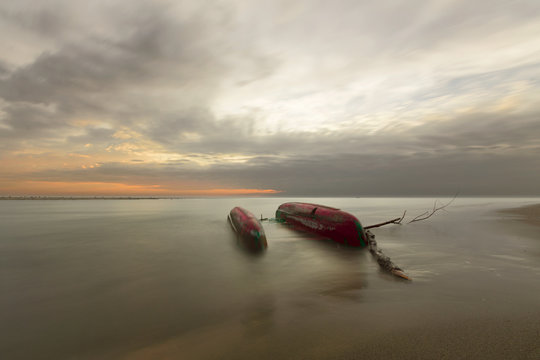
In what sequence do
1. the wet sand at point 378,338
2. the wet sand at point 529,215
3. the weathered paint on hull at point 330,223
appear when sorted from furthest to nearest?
the wet sand at point 529,215 < the weathered paint on hull at point 330,223 < the wet sand at point 378,338

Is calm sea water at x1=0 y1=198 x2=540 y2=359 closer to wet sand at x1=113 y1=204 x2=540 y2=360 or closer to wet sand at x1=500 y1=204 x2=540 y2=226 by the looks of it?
wet sand at x1=113 y1=204 x2=540 y2=360

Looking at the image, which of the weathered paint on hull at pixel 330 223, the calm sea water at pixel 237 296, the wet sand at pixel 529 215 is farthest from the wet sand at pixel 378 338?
the wet sand at pixel 529 215

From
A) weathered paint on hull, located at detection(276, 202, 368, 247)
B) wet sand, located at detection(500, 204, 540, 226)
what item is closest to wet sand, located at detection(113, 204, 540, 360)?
weathered paint on hull, located at detection(276, 202, 368, 247)

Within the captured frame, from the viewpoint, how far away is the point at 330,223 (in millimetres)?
14031

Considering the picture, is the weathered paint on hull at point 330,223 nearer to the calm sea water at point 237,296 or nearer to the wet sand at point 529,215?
the calm sea water at point 237,296

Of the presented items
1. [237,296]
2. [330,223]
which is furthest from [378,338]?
[330,223]

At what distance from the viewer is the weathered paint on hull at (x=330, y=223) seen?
12.4 metres

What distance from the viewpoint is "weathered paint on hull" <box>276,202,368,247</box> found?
12.4 m

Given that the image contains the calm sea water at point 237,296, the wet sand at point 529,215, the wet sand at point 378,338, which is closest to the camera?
the wet sand at point 378,338

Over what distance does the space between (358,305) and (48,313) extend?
306 inches

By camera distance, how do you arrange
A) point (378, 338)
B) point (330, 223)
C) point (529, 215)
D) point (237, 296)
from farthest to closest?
point (529, 215), point (330, 223), point (237, 296), point (378, 338)

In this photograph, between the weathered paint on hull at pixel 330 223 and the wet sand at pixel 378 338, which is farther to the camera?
the weathered paint on hull at pixel 330 223

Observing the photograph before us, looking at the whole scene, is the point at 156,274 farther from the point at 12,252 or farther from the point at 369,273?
the point at 12,252

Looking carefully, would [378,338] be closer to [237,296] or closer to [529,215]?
[237,296]
